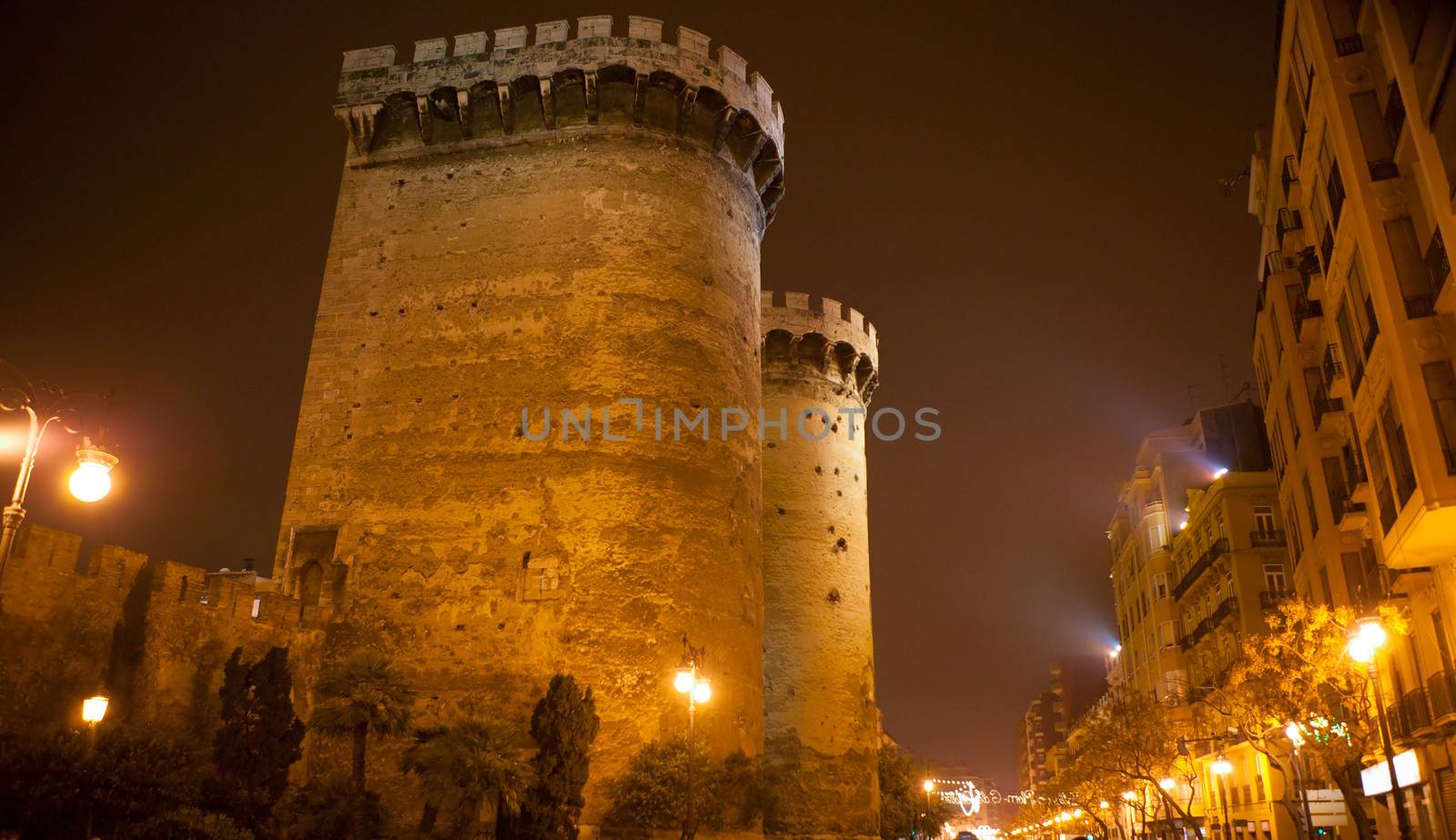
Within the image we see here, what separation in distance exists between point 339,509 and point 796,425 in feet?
54.3

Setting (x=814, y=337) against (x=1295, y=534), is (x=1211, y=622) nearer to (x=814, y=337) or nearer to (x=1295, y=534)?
(x=1295, y=534)

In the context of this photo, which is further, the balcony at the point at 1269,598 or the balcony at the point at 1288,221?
the balcony at the point at 1269,598

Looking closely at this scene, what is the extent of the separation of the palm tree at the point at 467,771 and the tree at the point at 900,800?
18.9 meters

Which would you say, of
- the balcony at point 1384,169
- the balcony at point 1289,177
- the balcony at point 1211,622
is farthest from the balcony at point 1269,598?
the balcony at point 1384,169

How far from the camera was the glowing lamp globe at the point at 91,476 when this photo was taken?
397 inches

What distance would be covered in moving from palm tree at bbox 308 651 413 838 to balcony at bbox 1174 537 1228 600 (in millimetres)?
28948

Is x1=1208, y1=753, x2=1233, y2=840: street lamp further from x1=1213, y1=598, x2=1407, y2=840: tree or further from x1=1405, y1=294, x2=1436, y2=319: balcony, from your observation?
x1=1405, y1=294, x2=1436, y2=319: balcony

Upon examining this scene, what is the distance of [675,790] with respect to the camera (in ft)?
61.4

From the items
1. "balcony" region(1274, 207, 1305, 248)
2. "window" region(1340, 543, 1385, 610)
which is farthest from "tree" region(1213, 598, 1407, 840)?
"balcony" region(1274, 207, 1305, 248)

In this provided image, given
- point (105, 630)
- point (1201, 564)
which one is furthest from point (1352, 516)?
point (105, 630)

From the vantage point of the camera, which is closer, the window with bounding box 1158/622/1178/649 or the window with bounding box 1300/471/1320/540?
the window with bounding box 1300/471/1320/540

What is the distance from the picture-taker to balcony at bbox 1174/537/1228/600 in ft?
121

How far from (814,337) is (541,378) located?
49.6ft

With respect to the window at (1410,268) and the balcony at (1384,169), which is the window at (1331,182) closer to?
the balcony at (1384,169)
